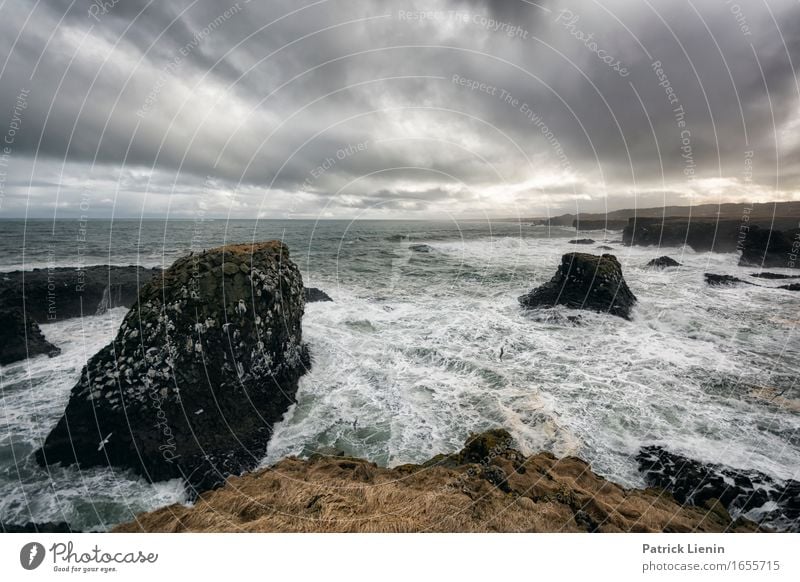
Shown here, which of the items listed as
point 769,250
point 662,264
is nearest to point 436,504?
point 662,264

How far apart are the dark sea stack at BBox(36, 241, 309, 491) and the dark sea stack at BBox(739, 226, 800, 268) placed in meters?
47.5

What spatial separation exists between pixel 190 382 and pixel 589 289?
813 inches

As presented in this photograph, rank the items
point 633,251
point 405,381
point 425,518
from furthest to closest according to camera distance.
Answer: point 633,251 < point 405,381 < point 425,518

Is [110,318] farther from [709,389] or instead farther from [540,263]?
[540,263]

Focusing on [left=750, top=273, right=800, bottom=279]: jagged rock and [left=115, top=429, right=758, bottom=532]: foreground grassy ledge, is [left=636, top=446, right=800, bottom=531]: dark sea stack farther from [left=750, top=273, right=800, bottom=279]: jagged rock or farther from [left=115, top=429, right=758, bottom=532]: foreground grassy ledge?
[left=750, top=273, right=800, bottom=279]: jagged rock

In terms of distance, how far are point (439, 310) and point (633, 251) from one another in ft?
146

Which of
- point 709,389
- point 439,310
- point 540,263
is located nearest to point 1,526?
point 439,310

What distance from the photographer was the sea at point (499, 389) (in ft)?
24.8

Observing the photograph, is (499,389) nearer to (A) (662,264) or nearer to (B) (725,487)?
(B) (725,487)

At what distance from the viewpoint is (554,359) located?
13.2 meters

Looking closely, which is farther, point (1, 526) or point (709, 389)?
point (709, 389)

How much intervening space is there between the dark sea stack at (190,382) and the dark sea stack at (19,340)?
8007mm

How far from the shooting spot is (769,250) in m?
32.8
